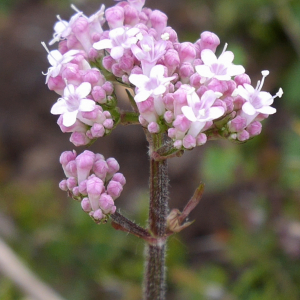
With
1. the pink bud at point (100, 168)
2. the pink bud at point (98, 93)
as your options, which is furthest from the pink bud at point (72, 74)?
the pink bud at point (100, 168)

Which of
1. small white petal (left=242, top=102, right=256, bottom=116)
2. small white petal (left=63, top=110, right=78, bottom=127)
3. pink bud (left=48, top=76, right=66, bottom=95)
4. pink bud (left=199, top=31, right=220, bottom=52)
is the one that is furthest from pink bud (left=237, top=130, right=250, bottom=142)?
pink bud (left=48, top=76, right=66, bottom=95)

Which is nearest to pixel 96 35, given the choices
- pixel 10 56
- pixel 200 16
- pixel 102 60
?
pixel 102 60

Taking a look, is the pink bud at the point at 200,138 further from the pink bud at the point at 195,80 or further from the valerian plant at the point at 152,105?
the pink bud at the point at 195,80

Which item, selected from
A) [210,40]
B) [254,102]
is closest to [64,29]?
[210,40]

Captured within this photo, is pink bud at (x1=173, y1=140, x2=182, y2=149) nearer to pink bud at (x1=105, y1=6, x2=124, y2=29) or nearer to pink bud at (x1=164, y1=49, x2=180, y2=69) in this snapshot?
pink bud at (x1=164, y1=49, x2=180, y2=69)

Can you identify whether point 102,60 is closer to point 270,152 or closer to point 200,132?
point 200,132

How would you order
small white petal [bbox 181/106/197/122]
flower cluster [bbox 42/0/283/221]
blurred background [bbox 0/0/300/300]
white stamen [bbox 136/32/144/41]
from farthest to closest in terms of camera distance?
blurred background [bbox 0/0/300/300] < white stamen [bbox 136/32/144/41] < flower cluster [bbox 42/0/283/221] < small white petal [bbox 181/106/197/122]

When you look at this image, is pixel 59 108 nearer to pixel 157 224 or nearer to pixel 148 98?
Result: pixel 148 98
